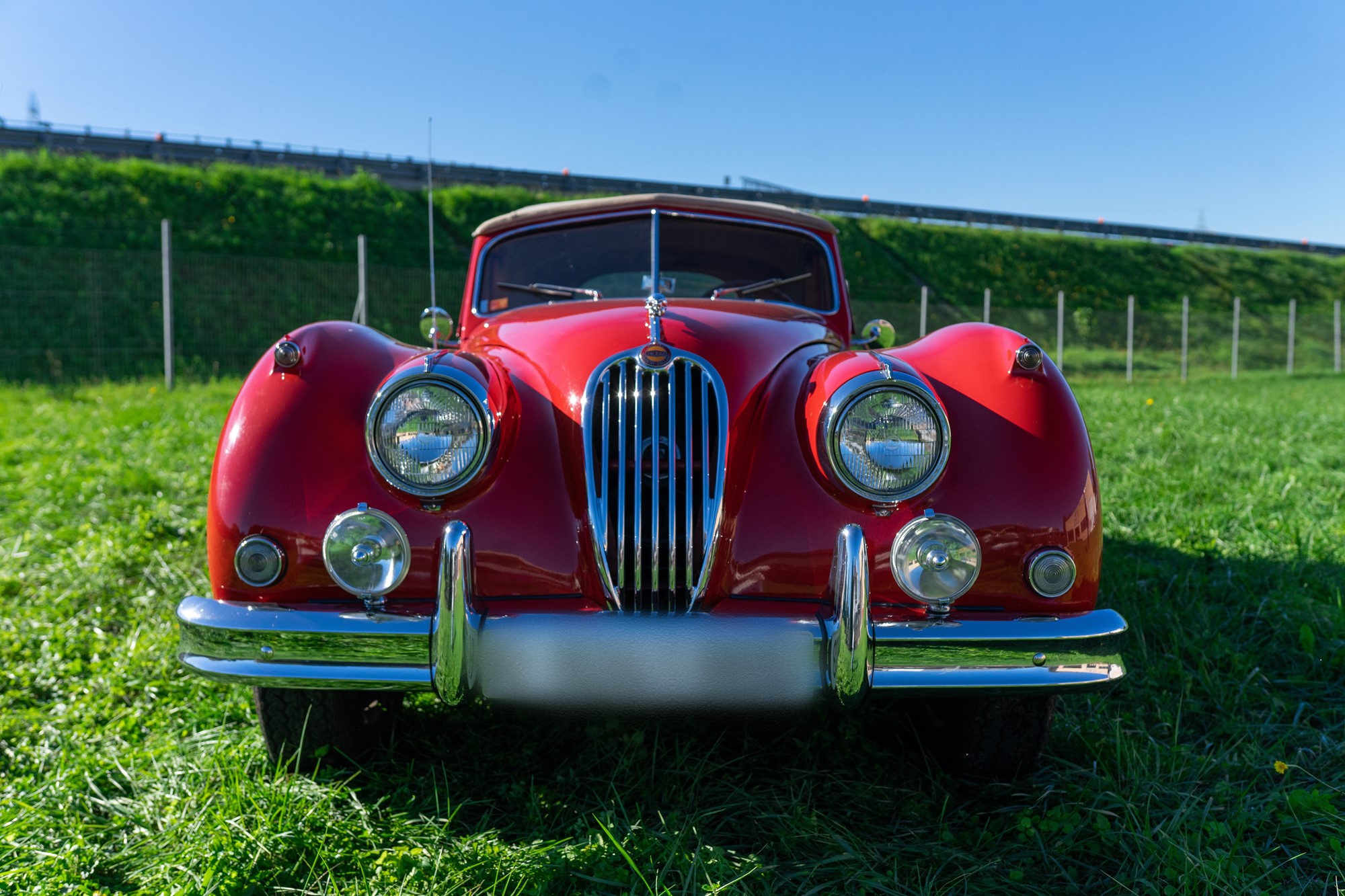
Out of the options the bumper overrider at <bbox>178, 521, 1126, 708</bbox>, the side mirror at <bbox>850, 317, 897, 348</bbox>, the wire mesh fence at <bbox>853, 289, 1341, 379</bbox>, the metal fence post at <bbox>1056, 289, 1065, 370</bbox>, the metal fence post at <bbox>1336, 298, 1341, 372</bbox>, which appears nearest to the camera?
the bumper overrider at <bbox>178, 521, 1126, 708</bbox>

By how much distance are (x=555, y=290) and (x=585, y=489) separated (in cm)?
129

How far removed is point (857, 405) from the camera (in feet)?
6.14

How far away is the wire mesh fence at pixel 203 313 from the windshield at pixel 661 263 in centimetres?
787

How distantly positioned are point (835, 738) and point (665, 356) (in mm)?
1097

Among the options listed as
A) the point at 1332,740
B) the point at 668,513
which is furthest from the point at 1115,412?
the point at 668,513

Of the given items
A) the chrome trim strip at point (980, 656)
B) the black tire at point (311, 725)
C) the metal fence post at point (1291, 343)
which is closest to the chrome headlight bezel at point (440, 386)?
the black tire at point (311, 725)

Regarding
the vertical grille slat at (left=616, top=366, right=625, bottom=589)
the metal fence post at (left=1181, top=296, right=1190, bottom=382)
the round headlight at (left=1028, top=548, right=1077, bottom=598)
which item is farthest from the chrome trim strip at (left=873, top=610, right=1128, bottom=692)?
the metal fence post at (left=1181, top=296, right=1190, bottom=382)

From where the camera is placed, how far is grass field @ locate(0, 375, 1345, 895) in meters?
1.71

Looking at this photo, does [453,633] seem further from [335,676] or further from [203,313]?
[203,313]

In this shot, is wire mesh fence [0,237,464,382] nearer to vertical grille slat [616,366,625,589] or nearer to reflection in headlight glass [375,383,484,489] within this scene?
reflection in headlight glass [375,383,484,489]

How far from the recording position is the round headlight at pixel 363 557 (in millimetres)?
1794

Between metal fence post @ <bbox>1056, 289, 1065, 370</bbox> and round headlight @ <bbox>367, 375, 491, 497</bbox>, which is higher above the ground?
metal fence post @ <bbox>1056, 289, 1065, 370</bbox>

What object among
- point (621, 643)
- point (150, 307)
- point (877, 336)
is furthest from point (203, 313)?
point (621, 643)

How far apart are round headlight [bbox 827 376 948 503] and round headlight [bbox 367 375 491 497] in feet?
2.52
